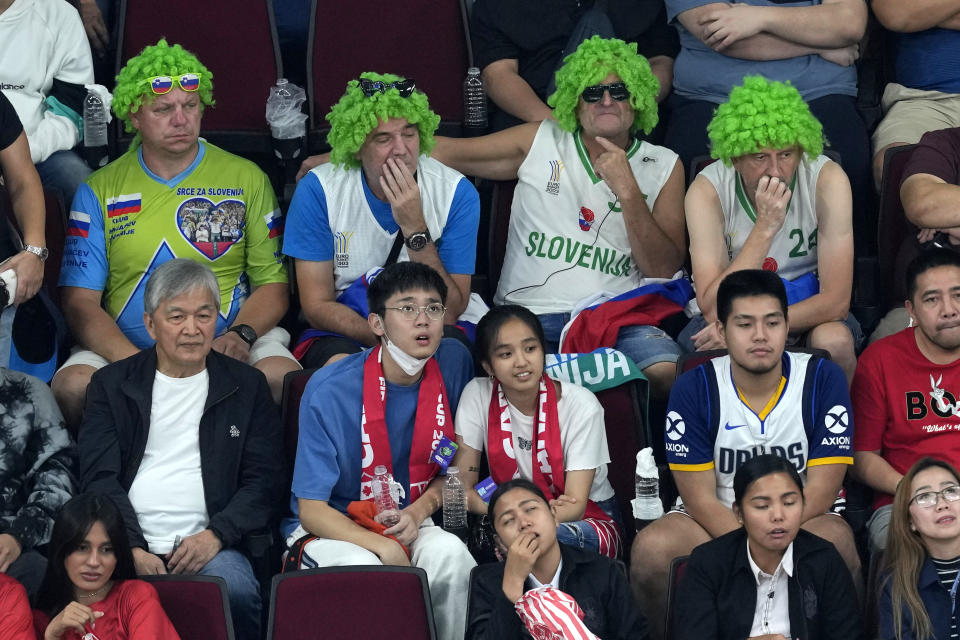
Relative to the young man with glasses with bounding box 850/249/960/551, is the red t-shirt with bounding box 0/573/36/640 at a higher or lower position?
lower

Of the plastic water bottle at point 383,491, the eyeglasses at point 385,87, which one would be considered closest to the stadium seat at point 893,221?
the eyeglasses at point 385,87

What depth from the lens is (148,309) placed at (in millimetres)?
4336

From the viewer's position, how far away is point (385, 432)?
427cm

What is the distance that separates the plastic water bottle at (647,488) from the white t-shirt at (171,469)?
4.10 feet

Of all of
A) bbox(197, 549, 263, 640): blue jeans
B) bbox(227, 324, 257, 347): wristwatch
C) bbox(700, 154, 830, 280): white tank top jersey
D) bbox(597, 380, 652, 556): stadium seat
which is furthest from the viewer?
bbox(700, 154, 830, 280): white tank top jersey

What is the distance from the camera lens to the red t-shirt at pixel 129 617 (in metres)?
3.61

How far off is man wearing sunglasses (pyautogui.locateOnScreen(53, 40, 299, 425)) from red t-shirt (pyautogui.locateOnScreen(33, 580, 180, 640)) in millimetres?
1233

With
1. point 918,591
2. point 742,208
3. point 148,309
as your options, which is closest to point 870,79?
point 742,208

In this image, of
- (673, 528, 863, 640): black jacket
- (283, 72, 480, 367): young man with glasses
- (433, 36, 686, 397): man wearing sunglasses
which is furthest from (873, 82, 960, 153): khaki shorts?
(673, 528, 863, 640): black jacket

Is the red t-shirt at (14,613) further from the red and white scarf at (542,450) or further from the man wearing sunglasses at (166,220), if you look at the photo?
the red and white scarf at (542,450)

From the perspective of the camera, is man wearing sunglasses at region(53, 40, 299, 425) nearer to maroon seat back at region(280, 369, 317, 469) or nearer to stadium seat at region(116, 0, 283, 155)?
maroon seat back at region(280, 369, 317, 469)

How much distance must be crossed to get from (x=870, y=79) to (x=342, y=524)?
3084 mm

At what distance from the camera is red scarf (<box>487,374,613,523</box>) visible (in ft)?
13.9

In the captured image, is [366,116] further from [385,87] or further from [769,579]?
[769,579]
